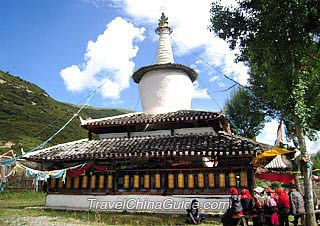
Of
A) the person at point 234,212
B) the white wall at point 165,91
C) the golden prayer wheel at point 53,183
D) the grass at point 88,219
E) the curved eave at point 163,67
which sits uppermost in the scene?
the curved eave at point 163,67

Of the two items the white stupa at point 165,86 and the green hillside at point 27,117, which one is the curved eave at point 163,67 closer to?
the white stupa at point 165,86

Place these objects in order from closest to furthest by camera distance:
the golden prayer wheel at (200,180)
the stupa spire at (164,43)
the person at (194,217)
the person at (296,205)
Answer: the person at (296,205), the person at (194,217), the golden prayer wheel at (200,180), the stupa spire at (164,43)

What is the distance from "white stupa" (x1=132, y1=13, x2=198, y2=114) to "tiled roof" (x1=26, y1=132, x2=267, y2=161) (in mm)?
2926

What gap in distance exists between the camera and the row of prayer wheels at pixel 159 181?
45.4 ft

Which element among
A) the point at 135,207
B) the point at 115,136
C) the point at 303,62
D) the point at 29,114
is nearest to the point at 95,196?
the point at 135,207

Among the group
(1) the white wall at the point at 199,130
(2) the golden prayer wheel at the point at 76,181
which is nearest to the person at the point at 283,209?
Result: (1) the white wall at the point at 199,130

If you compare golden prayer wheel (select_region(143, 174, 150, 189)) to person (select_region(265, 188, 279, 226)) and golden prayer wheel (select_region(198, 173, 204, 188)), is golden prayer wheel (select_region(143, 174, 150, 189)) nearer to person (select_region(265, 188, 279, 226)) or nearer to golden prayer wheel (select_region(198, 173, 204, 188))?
golden prayer wheel (select_region(198, 173, 204, 188))

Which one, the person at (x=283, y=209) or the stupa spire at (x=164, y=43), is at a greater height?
the stupa spire at (x=164, y=43)

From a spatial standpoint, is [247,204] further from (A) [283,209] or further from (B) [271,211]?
(A) [283,209]

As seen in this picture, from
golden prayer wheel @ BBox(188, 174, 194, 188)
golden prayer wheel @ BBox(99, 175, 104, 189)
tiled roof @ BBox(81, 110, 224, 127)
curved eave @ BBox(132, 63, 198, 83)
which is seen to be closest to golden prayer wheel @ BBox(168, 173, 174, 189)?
golden prayer wheel @ BBox(188, 174, 194, 188)

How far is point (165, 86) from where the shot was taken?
61.5 ft

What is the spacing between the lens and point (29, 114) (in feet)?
191

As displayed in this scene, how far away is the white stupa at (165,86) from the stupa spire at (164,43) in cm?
23

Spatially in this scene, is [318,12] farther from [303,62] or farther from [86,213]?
[86,213]
